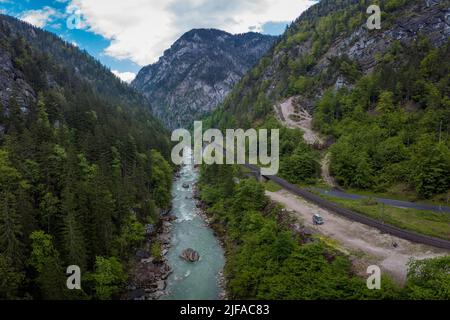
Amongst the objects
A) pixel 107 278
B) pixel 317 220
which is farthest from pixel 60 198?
pixel 317 220

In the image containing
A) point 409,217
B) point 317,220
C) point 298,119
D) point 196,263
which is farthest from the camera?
point 298,119

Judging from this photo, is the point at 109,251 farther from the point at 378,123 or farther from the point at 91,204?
the point at 378,123

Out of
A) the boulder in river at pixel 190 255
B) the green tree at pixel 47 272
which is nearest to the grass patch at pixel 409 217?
the boulder in river at pixel 190 255

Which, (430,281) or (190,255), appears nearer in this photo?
(430,281)

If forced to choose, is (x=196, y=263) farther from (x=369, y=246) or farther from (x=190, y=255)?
(x=369, y=246)

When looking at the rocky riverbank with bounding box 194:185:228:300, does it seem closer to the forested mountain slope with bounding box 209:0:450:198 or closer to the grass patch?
the forested mountain slope with bounding box 209:0:450:198
